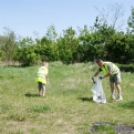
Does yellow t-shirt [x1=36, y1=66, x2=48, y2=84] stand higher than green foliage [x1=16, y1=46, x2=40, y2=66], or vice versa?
green foliage [x1=16, y1=46, x2=40, y2=66]

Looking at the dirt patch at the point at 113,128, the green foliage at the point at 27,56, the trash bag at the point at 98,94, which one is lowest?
the dirt patch at the point at 113,128

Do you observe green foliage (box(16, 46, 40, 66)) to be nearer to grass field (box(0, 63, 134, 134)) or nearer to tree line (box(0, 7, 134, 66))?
tree line (box(0, 7, 134, 66))

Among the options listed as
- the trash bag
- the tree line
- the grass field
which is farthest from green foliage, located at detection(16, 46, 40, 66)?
the trash bag

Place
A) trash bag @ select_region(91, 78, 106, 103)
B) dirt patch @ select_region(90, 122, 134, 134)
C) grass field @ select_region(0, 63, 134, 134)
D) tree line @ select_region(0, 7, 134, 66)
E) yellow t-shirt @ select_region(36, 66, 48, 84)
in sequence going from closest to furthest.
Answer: dirt patch @ select_region(90, 122, 134, 134) → grass field @ select_region(0, 63, 134, 134) → trash bag @ select_region(91, 78, 106, 103) → yellow t-shirt @ select_region(36, 66, 48, 84) → tree line @ select_region(0, 7, 134, 66)

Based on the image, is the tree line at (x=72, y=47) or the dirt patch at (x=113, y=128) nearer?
the dirt patch at (x=113, y=128)

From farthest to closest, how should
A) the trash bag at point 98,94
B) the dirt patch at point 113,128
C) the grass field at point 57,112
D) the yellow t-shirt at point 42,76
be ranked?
1. the yellow t-shirt at point 42,76
2. the trash bag at point 98,94
3. the grass field at point 57,112
4. the dirt patch at point 113,128

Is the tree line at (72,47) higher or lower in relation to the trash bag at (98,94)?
higher

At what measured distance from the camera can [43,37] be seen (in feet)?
124

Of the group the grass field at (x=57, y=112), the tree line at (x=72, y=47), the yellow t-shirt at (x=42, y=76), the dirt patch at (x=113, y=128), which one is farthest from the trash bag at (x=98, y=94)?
the tree line at (x=72, y=47)

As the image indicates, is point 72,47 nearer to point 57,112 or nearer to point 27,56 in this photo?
point 27,56

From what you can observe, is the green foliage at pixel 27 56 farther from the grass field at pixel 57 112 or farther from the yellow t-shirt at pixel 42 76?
the yellow t-shirt at pixel 42 76

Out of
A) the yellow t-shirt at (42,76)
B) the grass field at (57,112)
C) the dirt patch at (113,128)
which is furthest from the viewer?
the yellow t-shirt at (42,76)

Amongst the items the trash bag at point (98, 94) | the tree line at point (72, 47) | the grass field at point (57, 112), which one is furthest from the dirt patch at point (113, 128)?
A: the tree line at point (72, 47)

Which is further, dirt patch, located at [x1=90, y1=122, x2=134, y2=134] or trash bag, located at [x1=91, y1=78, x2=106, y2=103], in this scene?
trash bag, located at [x1=91, y1=78, x2=106, y2=103]
